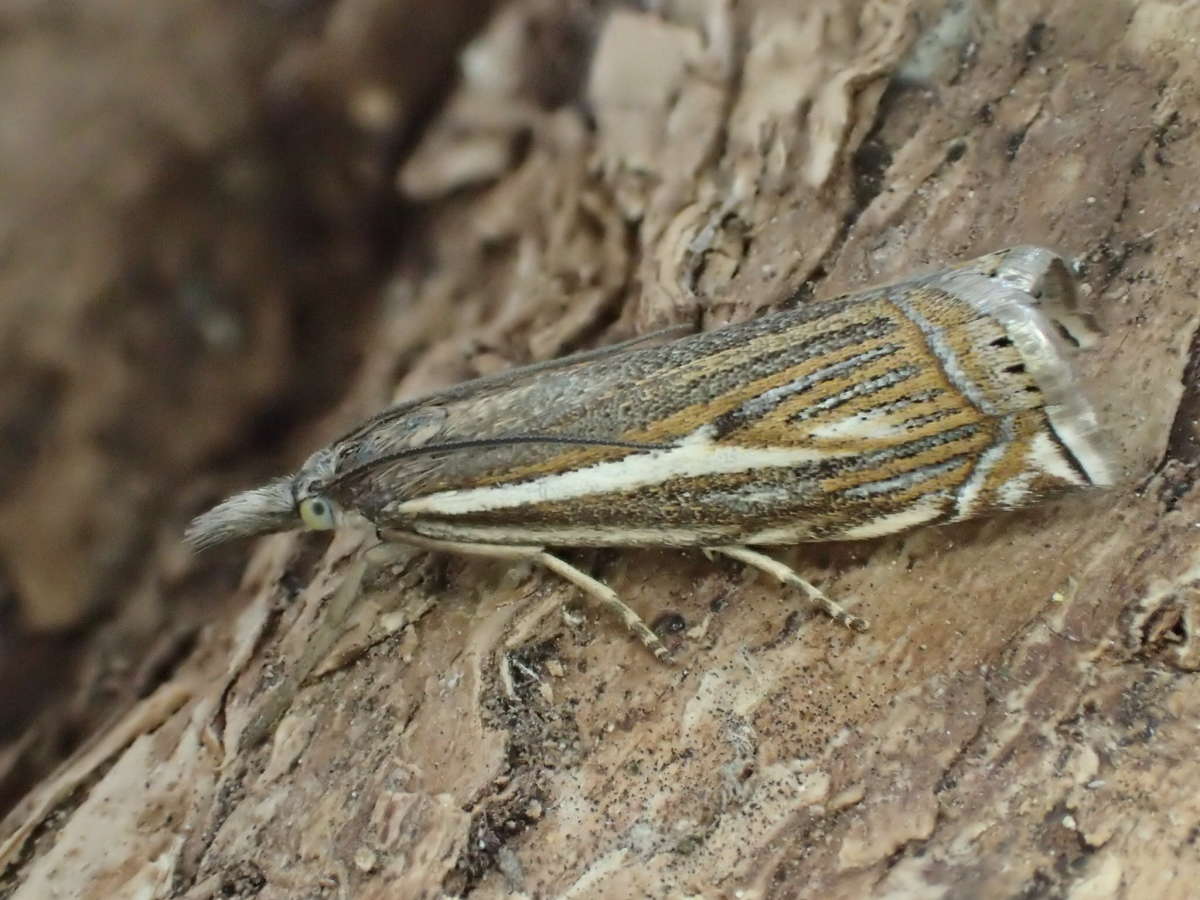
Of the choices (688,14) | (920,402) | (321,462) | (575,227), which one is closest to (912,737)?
(920,402)

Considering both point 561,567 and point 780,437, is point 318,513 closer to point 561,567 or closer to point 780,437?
point 561,567

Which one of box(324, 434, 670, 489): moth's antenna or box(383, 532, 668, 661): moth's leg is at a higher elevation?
box(324, 434, 670, 489): moth's antenna

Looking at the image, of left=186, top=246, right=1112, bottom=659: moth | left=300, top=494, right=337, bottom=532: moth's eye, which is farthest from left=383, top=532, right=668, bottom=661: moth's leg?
left=300, top=494, right=337, bottom=532: moth's eye

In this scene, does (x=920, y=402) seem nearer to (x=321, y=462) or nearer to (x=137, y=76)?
(x=321, y=462)

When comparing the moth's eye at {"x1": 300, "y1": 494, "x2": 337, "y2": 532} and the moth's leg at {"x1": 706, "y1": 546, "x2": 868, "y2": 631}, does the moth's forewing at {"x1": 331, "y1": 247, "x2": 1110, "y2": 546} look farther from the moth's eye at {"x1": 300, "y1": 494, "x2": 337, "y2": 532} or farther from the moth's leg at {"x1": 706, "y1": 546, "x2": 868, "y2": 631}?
the moth's eye at {"x1": 300, "y1": 494, "x2": 337, "y2": 532}

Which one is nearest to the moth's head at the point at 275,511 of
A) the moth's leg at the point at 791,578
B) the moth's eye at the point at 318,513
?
the moth's eye at the point at 318,513

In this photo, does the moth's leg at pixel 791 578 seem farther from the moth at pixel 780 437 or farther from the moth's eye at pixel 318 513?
the moth's eye at pixel 318 513
